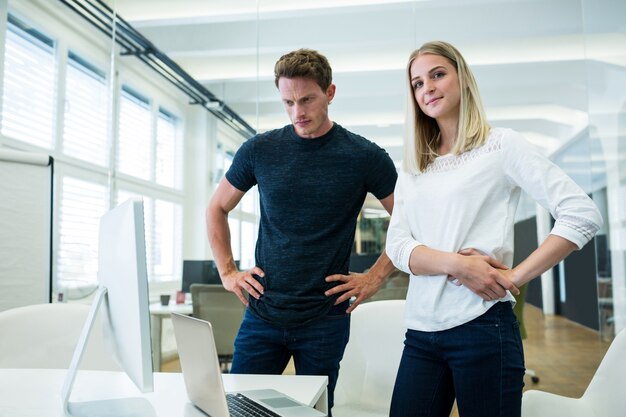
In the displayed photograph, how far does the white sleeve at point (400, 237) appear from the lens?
137cm

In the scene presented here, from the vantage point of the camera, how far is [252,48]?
14.6 feet

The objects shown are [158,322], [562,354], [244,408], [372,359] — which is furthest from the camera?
[158,322]

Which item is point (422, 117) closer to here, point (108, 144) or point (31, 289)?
point (31, 289)

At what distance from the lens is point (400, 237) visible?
143 cm

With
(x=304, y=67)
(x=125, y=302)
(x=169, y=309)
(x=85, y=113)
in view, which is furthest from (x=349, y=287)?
(x=85, y=113)

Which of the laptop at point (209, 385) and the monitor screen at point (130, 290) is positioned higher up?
the monitor screen at point (130, 290)

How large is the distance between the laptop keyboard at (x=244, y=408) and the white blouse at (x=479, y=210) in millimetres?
Result: 471

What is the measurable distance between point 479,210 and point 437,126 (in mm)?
350

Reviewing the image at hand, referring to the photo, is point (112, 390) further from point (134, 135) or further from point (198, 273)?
point (134, 135)

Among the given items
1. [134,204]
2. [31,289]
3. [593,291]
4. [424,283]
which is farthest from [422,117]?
[593,291]

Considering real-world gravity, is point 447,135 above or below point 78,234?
above

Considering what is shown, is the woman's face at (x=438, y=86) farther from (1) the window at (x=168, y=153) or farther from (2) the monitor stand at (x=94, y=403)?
(1) the window at (x=168, y=153)

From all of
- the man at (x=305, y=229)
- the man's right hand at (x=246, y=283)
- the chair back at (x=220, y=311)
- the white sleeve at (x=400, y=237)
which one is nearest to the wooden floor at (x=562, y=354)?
the chair back at (x=220, y=311)

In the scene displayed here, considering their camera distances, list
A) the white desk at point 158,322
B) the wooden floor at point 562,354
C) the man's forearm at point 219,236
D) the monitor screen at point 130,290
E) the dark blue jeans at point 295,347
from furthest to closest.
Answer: the white desk at point 158,322 < the wooden floor at point 562,354 < the man's forearm at point 219,236 < the dark blue jeans at point 295,347 < the monitor screen at point 130,290
